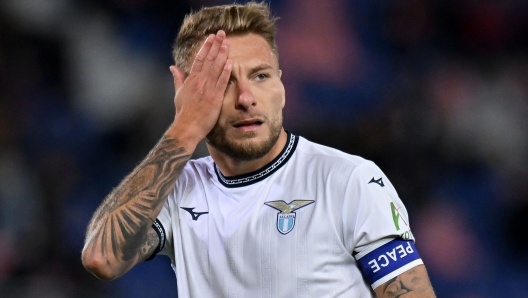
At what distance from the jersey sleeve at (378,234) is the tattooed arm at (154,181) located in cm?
64

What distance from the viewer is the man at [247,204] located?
2.20m

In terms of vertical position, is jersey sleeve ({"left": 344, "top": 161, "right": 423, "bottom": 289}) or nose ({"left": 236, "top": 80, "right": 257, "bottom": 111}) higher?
→ nose ({"left": 236, "top": 80, "right": 257, "bottom": 111})

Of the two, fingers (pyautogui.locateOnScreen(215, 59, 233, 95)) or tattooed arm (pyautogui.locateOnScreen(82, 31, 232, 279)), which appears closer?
tattooed arm (pyautogui.locateOnScreen(82, 31, 232, 279))

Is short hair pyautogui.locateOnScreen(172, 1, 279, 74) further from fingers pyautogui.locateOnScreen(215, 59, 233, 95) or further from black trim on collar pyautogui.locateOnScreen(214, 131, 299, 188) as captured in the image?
black trim on collar pyautogui.locateOnScreen(214, 131, 299, 188)

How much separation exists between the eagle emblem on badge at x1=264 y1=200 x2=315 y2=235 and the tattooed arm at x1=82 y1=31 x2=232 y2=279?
0.41 meters

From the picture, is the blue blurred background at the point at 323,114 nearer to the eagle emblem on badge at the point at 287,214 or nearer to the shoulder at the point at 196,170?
the shoulder at the point at 196,170

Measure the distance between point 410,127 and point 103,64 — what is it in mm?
2328

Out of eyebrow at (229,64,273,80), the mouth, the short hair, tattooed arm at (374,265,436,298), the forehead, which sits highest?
the short hair

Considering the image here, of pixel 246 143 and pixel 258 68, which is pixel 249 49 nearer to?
pixel 258 68

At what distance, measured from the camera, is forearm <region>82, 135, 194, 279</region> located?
2.30m

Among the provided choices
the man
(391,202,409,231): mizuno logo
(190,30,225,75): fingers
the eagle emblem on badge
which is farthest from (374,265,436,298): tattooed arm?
(190,30,225,75): fingers

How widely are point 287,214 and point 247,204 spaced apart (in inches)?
7.5

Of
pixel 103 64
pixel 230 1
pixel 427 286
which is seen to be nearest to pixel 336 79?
pixel 230 1

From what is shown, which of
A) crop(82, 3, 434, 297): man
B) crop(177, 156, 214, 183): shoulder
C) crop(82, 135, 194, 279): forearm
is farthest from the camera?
crop(177, 156, 214, 183): shoulder
